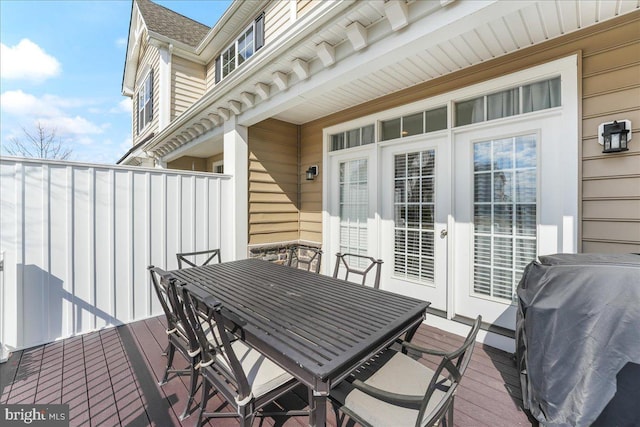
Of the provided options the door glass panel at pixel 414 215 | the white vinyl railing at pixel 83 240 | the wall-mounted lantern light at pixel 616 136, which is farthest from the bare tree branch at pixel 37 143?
the wall-mounted lantern light at pixel 616 136

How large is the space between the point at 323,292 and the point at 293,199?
2736mm

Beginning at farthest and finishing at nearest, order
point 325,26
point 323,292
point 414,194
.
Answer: point 414,194, point 325,26, point 323,292

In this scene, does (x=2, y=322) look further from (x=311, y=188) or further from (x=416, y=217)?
(x=416, y=217)

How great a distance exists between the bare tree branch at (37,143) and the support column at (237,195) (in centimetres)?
1456

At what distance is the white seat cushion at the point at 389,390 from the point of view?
130 cm

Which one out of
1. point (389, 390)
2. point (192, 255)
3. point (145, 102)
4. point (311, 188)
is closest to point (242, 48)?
point (311, 188)

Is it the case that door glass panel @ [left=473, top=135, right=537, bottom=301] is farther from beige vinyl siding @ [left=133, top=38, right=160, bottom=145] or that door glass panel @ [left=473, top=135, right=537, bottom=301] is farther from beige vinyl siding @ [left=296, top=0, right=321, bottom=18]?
beige vinyl siding @ [left=133, top=38, right=160, bottom=145]

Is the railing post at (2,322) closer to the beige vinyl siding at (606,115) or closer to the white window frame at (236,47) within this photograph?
the white window frame at (236,47)

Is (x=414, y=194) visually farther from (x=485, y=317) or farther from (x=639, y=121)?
(x=639, y=121)

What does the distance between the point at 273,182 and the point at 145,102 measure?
620 cm

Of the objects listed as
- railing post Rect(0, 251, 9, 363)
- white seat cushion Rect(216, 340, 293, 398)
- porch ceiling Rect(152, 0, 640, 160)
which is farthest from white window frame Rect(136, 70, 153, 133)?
white seat cushion Rect(216, 340, 293, 398)

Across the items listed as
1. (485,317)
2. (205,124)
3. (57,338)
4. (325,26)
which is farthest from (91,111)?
(485,317)

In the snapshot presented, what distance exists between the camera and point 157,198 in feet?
11.4

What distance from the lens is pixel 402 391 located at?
1.45 metres
